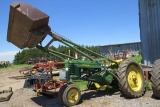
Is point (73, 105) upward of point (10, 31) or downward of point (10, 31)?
downward

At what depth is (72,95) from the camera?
8070 mm

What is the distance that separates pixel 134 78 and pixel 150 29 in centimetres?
342

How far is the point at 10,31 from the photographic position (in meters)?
7.81

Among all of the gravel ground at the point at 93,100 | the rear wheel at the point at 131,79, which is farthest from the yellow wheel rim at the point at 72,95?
the rear wheel at the point at 131,79

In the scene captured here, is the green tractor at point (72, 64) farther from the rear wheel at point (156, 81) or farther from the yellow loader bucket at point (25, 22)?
the rear wheel at point (156, 81)

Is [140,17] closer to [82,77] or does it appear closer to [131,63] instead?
[131,63]

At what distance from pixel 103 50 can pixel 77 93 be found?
32207 millimetres

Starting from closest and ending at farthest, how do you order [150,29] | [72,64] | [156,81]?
1. [156,81]
2. [72,64]
3. [150,29]

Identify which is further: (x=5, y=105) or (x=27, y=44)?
(x=5, y=105)

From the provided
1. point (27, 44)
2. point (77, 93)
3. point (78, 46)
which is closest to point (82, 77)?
point (77, 93)

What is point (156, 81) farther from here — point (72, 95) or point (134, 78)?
point (72, 95)

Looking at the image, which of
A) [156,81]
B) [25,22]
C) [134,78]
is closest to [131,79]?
[134,78]

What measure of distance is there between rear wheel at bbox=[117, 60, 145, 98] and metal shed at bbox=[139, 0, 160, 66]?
2.52m

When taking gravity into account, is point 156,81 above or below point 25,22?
below
